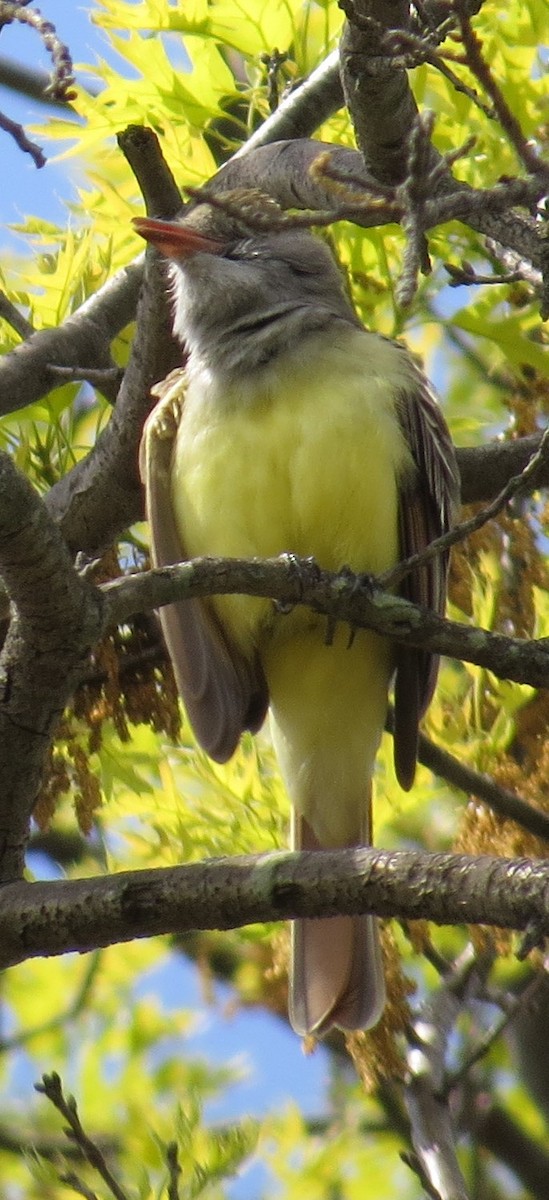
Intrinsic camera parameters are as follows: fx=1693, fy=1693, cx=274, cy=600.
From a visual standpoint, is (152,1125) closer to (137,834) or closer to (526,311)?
(137,834)

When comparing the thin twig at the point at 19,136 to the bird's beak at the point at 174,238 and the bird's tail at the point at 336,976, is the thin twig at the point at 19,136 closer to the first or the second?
the bird's beak at the point at 174,238

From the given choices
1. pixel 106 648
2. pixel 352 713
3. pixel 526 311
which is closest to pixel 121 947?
pixel 352 713

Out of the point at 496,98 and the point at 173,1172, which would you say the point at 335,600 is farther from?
the point at 496,98

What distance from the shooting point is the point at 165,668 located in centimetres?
438

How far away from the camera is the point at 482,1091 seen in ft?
16.0

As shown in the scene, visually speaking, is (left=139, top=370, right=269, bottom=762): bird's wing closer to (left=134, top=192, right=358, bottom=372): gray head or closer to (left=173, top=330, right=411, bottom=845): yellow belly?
(left=173, top=330, right=411, bottom=845): yellow belly

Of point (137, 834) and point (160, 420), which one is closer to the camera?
point (160, 420)

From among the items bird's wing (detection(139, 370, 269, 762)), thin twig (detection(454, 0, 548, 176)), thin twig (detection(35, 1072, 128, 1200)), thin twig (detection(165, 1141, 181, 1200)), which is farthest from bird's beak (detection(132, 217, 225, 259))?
thin twig (detection(165, 1141, 181, 1200))

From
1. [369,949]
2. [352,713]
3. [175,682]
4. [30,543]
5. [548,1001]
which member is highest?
[30,543]

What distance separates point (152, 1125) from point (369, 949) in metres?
0.91

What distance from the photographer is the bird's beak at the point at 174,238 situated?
424cm

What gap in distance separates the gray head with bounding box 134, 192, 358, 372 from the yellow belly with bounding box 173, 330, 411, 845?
18 centimetres

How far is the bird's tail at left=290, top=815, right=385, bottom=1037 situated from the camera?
4.21 metres

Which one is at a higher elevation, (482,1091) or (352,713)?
(352,713)
